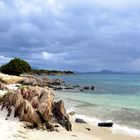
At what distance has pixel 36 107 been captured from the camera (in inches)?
872

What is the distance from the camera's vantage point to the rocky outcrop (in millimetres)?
21312

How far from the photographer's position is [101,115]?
32.9 m

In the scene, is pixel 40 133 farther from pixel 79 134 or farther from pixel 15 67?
pixel 15 67

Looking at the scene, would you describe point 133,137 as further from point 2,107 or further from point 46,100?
point 2,107

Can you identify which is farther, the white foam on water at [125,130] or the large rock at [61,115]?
the white foam on water at [125,130]

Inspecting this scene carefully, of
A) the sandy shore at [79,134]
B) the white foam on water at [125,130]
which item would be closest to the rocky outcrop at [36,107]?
the sandy shore at [79,134]

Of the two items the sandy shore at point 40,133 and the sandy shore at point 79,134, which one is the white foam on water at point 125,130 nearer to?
the sandy shore at point 79,134

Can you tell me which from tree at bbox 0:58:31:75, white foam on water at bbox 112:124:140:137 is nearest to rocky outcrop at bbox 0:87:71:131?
white foam on water at bbox 112:124:140:137

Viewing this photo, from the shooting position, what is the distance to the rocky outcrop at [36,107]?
839 inches

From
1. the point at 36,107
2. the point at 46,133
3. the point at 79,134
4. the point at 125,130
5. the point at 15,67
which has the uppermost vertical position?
the point at 15,67

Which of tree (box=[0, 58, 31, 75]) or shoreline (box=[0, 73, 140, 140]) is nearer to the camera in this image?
shoreline (box=[0, 73, 140, 140])

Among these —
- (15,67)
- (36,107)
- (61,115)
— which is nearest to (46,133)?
(36,107)

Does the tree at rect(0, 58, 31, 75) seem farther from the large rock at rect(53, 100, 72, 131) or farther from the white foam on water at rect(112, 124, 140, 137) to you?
the large rock at rect(53, 100, 72, 131)

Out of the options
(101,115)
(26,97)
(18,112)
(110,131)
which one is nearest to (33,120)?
(18,112)
